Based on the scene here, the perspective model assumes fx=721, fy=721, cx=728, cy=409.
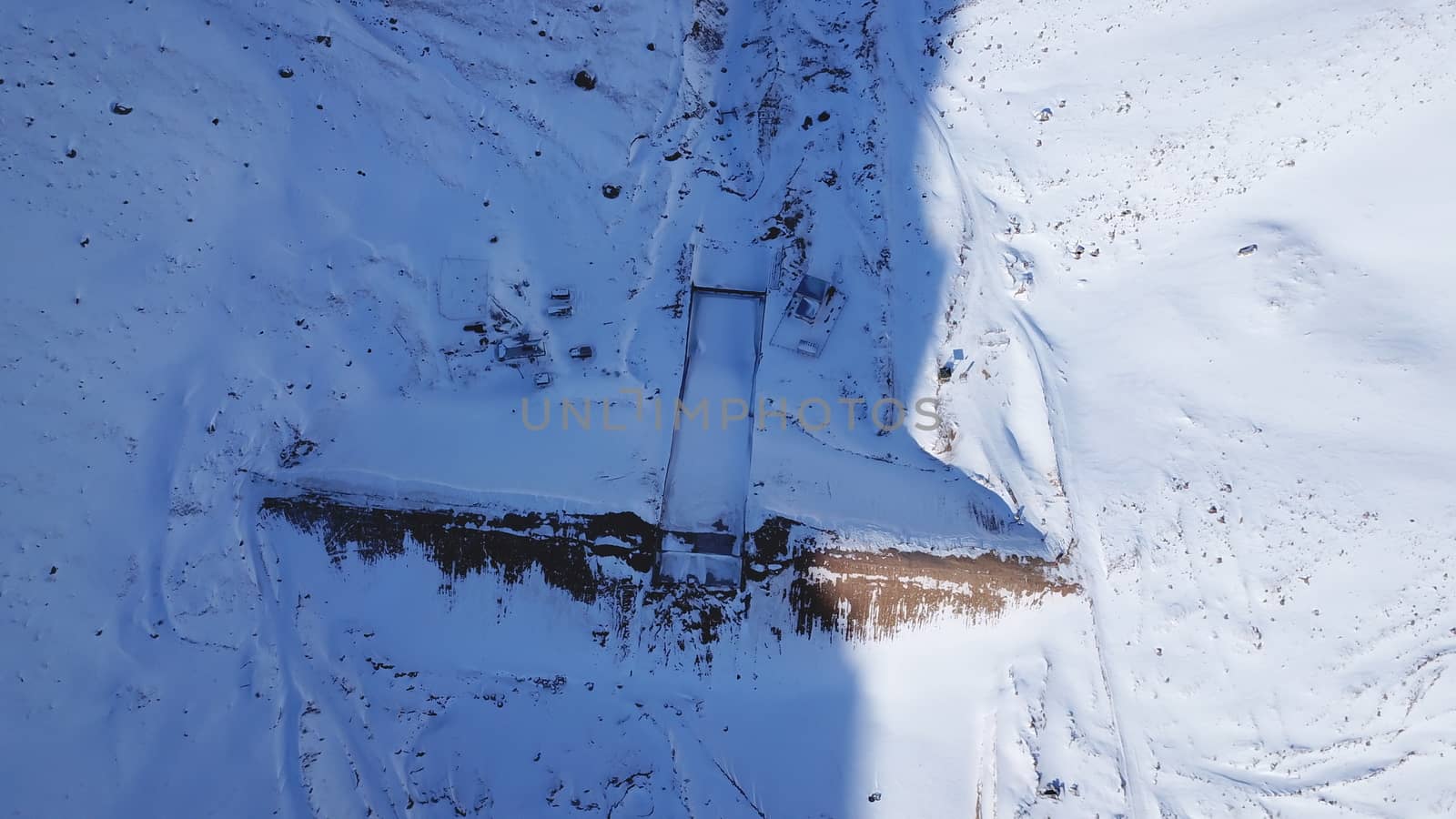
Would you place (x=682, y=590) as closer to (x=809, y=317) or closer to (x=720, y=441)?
(x=720, y=441)

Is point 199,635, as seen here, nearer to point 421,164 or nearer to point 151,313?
point 151,313

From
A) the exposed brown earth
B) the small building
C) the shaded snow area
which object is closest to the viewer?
the shaded snow area

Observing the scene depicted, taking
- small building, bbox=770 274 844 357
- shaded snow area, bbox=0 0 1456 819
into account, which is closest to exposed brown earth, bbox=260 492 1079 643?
shaded snow area, bbox=0 0 1456 819

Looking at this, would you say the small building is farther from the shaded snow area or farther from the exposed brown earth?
the exposed brown earth

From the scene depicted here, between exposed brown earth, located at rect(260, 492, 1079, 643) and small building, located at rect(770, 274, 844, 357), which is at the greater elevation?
small building, located at rect(770, 274, 844, 357)

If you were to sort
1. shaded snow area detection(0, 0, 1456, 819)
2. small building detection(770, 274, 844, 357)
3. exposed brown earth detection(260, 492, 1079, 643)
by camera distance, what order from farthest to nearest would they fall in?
small building detection(770, 274, 844, 357), exposed brown earth detection(260, 492, 1079, 643), shaded snow area detection(0, 0, 1456, 819)

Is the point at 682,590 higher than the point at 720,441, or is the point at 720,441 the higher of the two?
the point at 720,441

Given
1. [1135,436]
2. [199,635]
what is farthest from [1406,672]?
[199,635]

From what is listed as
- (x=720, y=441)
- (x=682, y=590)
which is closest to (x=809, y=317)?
(x=720, y=441)

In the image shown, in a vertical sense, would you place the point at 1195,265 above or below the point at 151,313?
above
